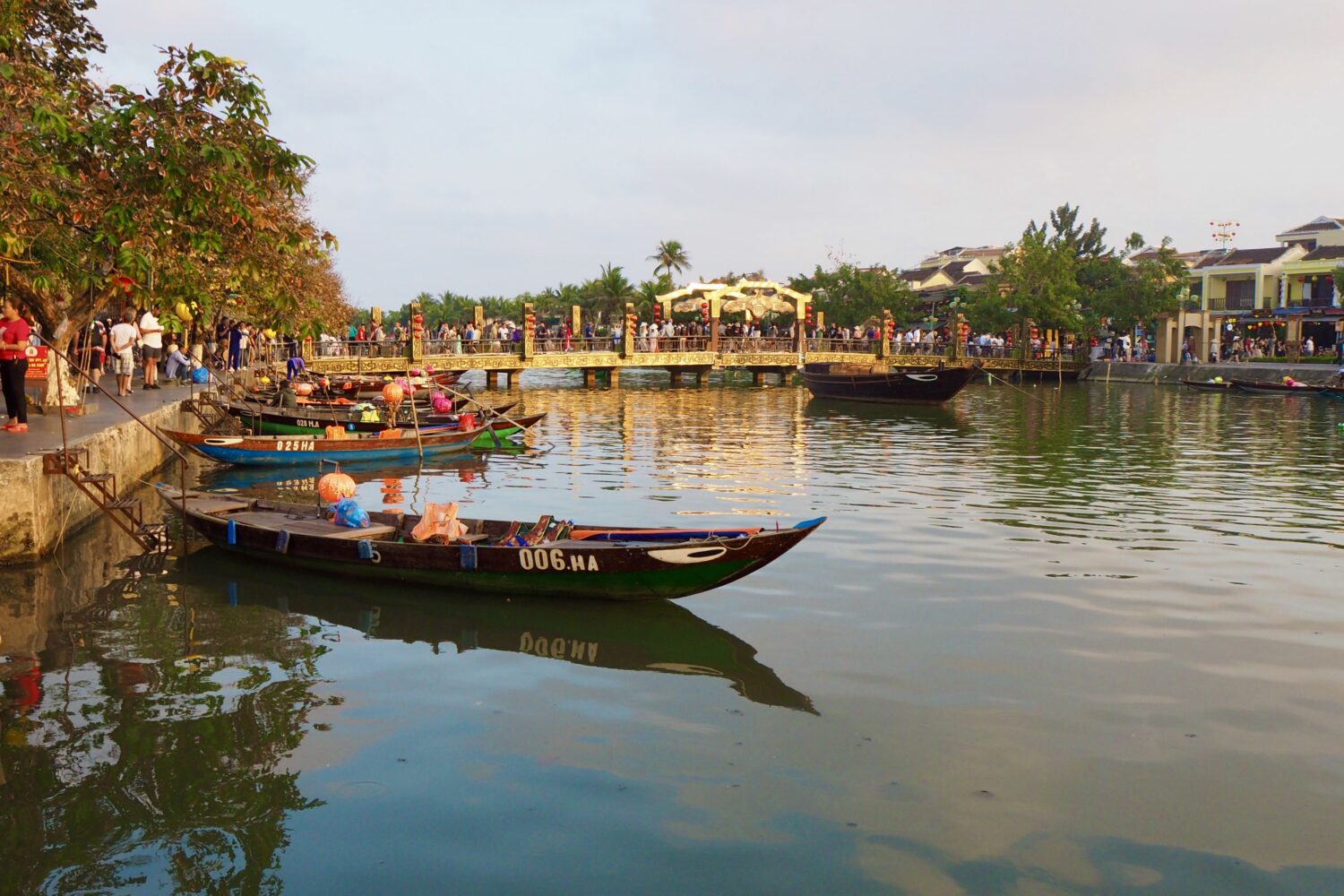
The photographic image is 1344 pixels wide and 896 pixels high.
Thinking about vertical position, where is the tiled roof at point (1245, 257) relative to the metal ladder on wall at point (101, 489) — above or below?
above

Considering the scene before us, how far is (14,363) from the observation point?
12523mm

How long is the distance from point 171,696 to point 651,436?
17.8m

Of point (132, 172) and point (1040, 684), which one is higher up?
point (132, 172)

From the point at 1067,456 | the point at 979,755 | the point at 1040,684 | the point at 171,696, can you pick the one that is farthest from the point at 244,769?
the point at 1067,456

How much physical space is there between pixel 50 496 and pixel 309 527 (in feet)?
9.09

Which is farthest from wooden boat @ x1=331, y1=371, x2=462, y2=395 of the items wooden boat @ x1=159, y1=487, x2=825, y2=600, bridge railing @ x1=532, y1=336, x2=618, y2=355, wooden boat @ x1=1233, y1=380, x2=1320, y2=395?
wooden boat @ x1=1233, y1=380, x2=1320, y2=395

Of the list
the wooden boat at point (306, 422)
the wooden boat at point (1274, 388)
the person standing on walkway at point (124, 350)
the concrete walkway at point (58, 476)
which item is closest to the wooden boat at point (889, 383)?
the wooden boat at point (1274, 388)

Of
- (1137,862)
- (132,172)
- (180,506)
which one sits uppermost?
(132,172)

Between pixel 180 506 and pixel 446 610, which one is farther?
pixel 180 506

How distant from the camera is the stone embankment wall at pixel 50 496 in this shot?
10297 millimetres

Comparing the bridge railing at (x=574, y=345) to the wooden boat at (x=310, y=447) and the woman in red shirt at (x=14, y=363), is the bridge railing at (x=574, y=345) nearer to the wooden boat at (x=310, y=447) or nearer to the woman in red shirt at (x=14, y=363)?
the wooden boat at (x=310, y=447)

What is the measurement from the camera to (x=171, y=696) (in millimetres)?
7184

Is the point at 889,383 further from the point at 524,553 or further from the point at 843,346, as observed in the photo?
the point at 524,553

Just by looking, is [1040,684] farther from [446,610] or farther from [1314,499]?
[1314,499]
